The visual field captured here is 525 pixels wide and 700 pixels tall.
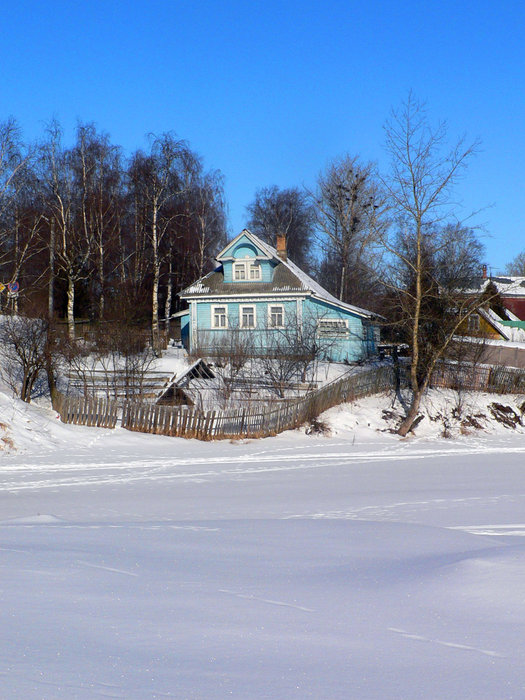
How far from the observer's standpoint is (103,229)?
38.0 metres

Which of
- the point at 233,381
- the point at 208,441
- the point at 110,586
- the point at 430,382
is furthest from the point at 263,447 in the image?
the point at 110,586

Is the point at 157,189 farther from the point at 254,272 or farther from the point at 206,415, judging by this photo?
the point at 206,415

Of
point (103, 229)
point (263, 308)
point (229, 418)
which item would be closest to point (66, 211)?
point (103, 229)

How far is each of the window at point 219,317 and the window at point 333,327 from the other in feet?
16.1

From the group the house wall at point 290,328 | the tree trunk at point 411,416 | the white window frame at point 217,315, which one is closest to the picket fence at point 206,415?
the tree trunk at point 411,416

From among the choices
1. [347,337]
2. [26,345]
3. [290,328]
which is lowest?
[26,345]

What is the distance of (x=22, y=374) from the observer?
2488cm

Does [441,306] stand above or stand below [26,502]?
above

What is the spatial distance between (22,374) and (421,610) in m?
22.6

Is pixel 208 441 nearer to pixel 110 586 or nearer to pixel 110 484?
pixel 110 484

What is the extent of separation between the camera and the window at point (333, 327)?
34594 mm

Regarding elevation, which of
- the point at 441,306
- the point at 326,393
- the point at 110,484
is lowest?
the point at 110,484

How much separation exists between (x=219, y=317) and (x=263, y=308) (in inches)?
93.2

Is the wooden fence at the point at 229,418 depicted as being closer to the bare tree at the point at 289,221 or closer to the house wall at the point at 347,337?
the house wall at the point at 347,337
